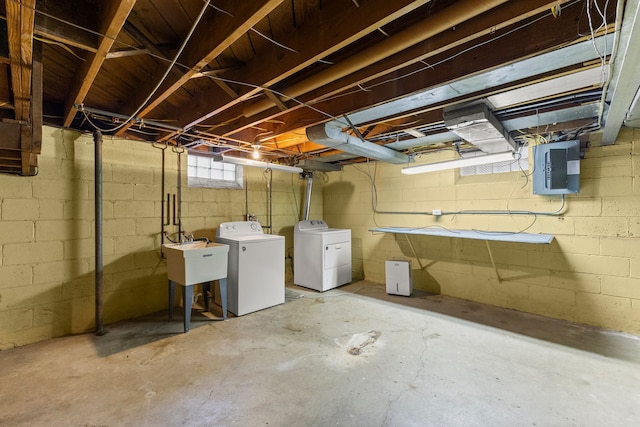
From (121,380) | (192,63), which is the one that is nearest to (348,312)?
(121,380)

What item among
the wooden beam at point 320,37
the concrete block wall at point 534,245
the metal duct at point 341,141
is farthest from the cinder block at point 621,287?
the wooden beam at point 320,37

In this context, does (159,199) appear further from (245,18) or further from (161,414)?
(245,18)

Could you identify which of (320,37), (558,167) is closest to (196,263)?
(320,37)

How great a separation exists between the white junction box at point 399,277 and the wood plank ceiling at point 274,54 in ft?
6.66

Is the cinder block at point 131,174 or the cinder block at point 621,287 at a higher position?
the cinder block at point 131,174

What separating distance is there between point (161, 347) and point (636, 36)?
3580 millimetres

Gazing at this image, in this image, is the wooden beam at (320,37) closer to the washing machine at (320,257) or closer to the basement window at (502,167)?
the basement window at (502,167)

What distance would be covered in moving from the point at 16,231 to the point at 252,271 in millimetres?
2146

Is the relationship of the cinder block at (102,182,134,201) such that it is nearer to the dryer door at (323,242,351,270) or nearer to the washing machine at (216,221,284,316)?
the washing machine at (216,221,284,316)

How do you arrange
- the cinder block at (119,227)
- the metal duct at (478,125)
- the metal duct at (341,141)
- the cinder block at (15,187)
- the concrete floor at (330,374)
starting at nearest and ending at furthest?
the concrete floor at (330,374) < the metal duct at (478,125) < the cinder block at (15,187) < the metal duct at (341,141) < the cinder block at (119,227)

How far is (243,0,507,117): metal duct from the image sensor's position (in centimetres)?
117

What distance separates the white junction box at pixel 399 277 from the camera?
3914 millimetres

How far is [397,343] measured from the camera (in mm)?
2586

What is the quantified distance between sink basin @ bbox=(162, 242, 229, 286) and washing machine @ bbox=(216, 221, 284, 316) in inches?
7.6
